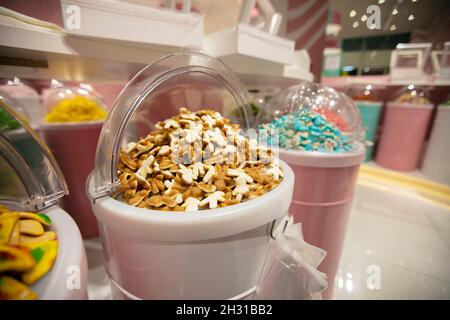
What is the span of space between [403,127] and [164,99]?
168 cm

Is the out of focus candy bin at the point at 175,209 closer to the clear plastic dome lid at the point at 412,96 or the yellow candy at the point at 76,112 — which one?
the yellow candy at the point at 76,112

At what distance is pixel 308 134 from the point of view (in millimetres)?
678

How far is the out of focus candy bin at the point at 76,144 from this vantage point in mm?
788

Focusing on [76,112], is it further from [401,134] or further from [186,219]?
[401,134]

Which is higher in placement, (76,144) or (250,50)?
(250,50)

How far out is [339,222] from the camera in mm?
704

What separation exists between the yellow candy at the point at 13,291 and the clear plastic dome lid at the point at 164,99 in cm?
14

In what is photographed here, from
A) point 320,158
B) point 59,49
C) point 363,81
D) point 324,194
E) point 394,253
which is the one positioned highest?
point 363,81

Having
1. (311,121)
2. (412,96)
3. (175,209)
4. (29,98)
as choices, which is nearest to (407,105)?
(412,96)

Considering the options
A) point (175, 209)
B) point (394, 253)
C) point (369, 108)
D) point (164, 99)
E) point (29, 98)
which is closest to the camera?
point (175, 209)

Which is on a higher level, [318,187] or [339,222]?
[318,187]
